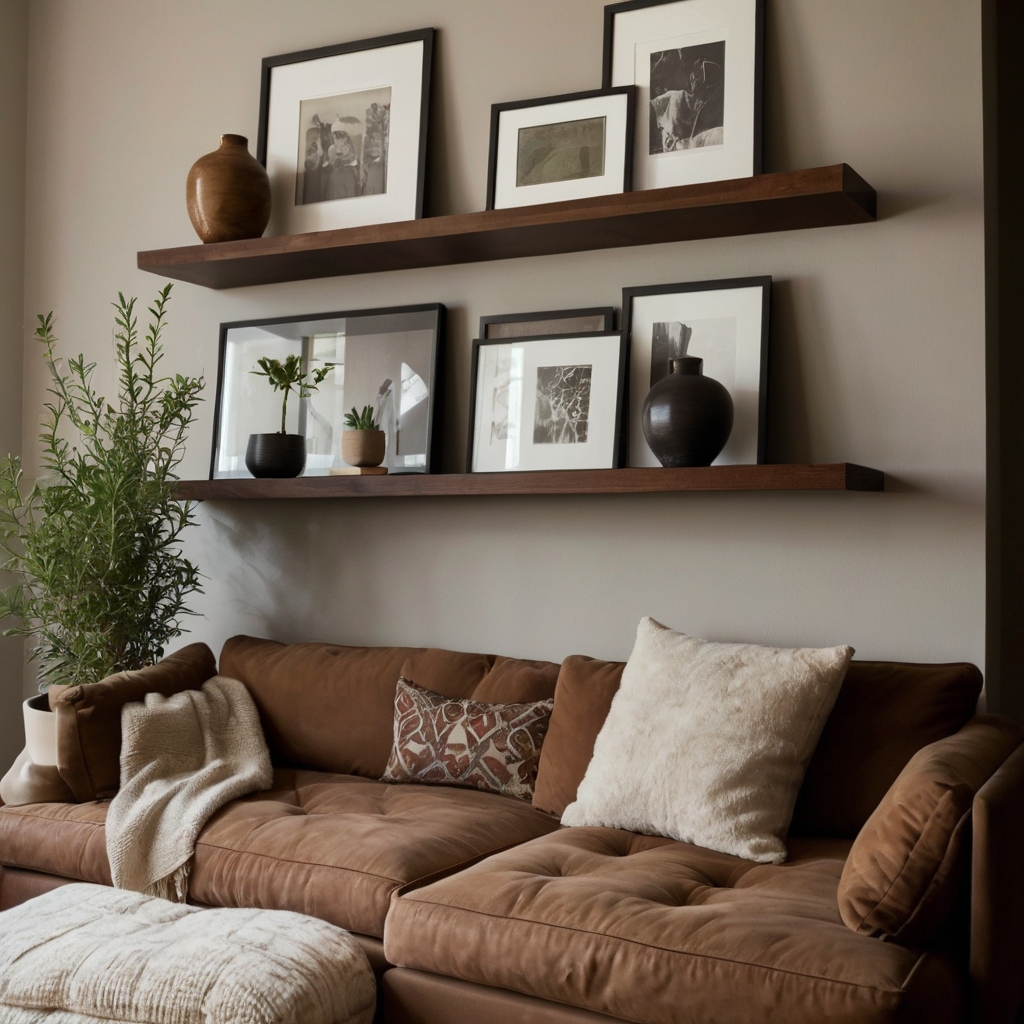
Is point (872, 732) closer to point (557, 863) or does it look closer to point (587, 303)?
point (557, 863)

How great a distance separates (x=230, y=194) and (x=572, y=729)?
187 cm

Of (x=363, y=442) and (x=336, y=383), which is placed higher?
(x=336, y=383)

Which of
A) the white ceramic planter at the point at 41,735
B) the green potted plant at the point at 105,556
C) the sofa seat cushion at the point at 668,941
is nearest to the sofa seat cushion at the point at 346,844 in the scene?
the sofa seat cushion at the point at 668,941

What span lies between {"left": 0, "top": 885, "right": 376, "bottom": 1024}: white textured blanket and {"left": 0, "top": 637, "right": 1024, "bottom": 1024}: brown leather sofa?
0.54 ft

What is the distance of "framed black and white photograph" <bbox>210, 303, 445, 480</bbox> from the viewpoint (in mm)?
3230

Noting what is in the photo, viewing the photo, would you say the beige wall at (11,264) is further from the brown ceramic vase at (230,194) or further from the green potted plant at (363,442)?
the green potted plant at (363,442)

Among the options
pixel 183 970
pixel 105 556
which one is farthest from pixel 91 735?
pixel 183 970

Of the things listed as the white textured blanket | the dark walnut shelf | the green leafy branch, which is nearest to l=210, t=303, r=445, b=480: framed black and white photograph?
the green leafy branch

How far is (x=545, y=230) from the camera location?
2930 millimetres

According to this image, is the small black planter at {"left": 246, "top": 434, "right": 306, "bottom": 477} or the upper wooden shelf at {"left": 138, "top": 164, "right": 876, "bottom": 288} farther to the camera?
the small black planter at {"left": 246, "top": 434, "right": 306, "bottom": 477}

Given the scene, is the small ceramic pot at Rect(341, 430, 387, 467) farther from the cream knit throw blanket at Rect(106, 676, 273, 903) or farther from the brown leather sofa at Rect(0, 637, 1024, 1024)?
the cream knit throw blanket at Rect(106, 676, 273, 903)

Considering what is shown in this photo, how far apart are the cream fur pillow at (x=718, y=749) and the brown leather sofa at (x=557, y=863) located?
0.06m

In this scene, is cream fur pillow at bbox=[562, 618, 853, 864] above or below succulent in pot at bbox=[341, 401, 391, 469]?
below

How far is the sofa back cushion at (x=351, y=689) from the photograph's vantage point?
292cm
